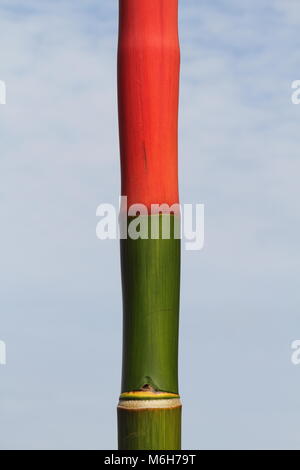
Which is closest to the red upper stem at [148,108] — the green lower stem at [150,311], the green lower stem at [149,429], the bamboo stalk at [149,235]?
the bamboo stalk at [149,235]

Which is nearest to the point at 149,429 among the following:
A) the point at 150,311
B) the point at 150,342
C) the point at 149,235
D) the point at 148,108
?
the point at 150,342

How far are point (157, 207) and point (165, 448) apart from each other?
Answer: 1960 mm

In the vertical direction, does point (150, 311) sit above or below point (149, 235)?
below

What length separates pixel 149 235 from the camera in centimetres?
1817

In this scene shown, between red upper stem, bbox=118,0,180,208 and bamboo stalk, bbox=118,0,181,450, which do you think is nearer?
bamboo stalk, bbox=118,0,181,450

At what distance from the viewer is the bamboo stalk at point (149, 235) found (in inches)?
707

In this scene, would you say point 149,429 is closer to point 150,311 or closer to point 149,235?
point 150,311

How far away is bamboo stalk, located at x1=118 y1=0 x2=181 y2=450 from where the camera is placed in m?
18.0

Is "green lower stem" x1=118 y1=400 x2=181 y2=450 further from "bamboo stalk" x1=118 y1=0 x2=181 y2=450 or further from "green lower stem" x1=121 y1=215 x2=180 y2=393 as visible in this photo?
"green lower stem" x1=121 y1=215 x2=180 y2=393

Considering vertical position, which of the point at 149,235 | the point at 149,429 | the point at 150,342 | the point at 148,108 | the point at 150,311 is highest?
the point at 148,108

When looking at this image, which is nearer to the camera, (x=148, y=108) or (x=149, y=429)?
(x=149, y=429)

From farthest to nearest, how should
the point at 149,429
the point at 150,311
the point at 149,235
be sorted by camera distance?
the point at 149,235, the point at 150,311, the point at 149,429

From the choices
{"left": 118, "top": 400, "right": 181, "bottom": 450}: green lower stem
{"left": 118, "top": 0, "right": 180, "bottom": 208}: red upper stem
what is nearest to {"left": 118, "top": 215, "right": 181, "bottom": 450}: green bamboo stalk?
{"left": 118, "top": 400, "right": 181, "bottom": 450}: green lower stem

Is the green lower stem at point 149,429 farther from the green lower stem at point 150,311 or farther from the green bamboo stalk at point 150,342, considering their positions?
the green lower stem at point 150,311
